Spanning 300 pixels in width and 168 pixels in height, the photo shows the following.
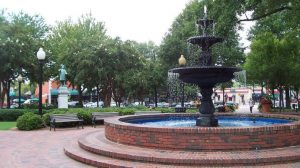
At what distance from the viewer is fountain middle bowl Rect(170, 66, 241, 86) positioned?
11.2 metres

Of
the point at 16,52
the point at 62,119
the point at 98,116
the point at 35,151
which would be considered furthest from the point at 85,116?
the point at 16,52

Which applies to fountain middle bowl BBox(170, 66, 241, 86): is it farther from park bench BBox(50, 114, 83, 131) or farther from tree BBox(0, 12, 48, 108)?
tree BBox(0, 12, 48, 108)

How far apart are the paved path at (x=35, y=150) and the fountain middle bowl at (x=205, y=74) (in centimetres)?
428

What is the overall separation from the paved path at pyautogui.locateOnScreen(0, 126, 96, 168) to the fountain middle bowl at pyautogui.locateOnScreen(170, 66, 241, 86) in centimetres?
428

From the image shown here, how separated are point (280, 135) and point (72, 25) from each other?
4328cm

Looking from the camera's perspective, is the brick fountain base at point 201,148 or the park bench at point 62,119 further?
the park bench at point 62,119

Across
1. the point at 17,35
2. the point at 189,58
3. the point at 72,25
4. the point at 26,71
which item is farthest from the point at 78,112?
the point at 72,25

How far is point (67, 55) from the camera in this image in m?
36.7

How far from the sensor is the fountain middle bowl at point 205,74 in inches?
443

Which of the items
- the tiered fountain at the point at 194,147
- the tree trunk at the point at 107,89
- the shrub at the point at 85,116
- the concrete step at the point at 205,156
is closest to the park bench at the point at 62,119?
the shrub at the point at 85,116

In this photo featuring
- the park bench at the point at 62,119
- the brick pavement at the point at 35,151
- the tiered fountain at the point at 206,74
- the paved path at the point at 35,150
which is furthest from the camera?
the park bench at the point at 62,119

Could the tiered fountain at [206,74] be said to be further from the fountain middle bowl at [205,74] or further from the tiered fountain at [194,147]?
the tiered fountain at [194,147]

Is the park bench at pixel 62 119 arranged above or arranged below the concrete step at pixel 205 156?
above

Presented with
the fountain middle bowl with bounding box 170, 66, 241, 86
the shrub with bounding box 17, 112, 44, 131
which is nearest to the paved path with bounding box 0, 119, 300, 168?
the shrub with bounding box 17, 112, 44, 131
